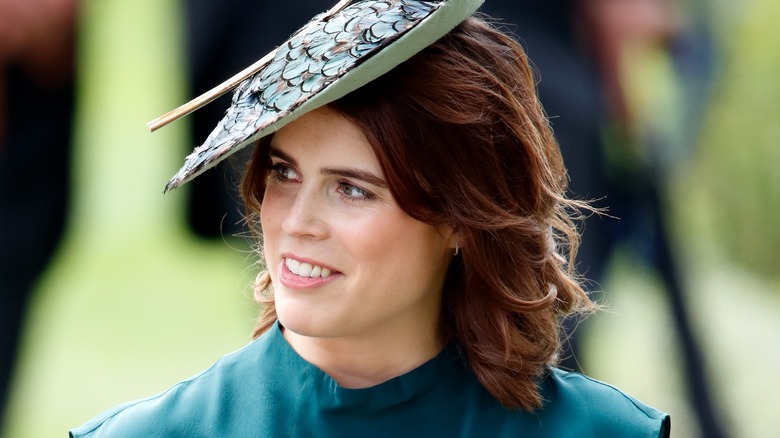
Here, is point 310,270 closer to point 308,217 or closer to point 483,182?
point 308,217

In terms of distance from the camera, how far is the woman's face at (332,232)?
6.22 feet

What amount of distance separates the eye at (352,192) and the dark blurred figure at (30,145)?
1.63 metres

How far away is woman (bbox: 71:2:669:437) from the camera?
1.91 m

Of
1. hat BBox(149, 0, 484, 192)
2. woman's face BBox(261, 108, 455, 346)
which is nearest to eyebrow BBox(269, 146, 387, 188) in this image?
woman's face BBox(261, 108, 455, 346)

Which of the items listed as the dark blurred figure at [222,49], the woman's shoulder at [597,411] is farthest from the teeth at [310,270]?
the dark blurred figure at [222,49]

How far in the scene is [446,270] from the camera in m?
2.16

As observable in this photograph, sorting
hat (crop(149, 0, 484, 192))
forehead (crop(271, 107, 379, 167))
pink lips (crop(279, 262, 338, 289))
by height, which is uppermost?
hat (crop(149, 0, 484, 192))

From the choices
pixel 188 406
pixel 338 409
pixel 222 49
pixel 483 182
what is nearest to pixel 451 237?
pixel 483 182

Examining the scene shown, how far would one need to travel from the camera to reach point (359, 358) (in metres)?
2.04

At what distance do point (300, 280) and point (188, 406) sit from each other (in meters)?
0.30

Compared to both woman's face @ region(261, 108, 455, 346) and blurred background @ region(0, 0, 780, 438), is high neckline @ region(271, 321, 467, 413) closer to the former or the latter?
woman's face @ region(261, 108, 455, 346)

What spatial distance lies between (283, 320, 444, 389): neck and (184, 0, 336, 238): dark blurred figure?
1.18m

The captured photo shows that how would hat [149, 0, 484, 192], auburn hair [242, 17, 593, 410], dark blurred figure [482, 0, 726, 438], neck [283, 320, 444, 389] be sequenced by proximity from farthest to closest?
dark blurred figure [482, 0, 726, 438], neck [283, 320, 444, 389], auburn hair [242, 17, 593, 410], hat [149, 0, 484, 192]

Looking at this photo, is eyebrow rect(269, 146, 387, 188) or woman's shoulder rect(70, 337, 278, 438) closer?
eyebrow rect(269, 146, 387, 188)
